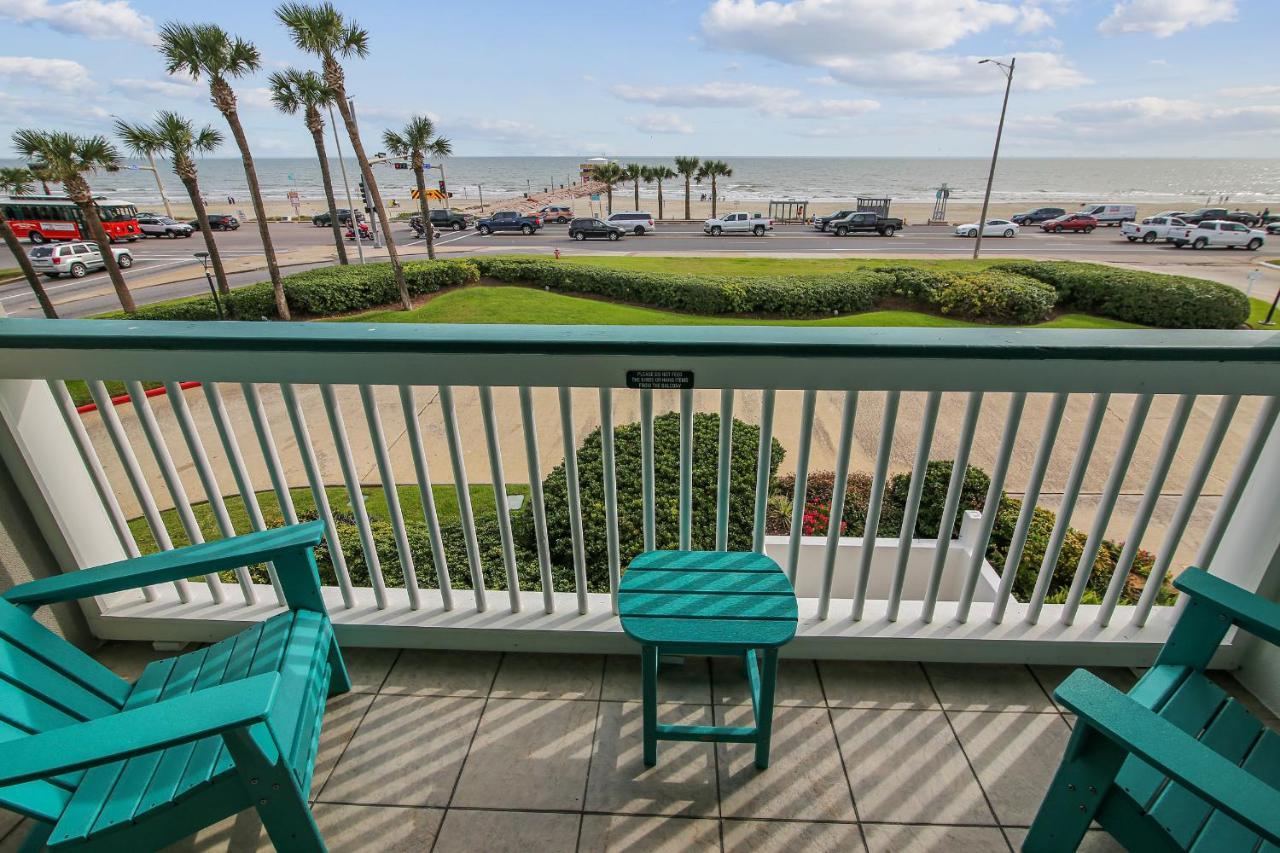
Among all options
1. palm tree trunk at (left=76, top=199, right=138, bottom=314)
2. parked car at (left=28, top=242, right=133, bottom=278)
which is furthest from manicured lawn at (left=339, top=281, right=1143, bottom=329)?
parked car at (left=28, top=242, right=133, bottom=278)

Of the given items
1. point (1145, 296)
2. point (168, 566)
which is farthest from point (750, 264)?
point (168, 566)

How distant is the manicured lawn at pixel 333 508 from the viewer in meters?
4.93

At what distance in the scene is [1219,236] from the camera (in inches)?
997

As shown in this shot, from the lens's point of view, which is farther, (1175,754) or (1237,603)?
(1237,603)

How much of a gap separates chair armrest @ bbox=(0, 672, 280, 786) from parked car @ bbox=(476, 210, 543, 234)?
35.1 meters

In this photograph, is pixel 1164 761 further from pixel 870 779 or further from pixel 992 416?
pixel 992 416

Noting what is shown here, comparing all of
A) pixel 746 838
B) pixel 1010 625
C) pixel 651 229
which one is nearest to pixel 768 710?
pixel 746 838

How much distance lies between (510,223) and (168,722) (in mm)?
35703

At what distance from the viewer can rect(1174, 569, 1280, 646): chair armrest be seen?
1.31 metres

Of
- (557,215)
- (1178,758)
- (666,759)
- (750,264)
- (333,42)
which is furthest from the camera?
(557,215)

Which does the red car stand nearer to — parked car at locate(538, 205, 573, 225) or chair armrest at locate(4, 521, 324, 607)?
parked car at locate(538, 205, 573, 225)

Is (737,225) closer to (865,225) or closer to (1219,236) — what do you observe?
(865,225)

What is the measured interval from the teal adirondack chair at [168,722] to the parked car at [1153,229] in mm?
36332

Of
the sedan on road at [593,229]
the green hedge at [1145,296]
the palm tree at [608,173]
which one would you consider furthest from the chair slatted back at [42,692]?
the palm tree at [608,173]
